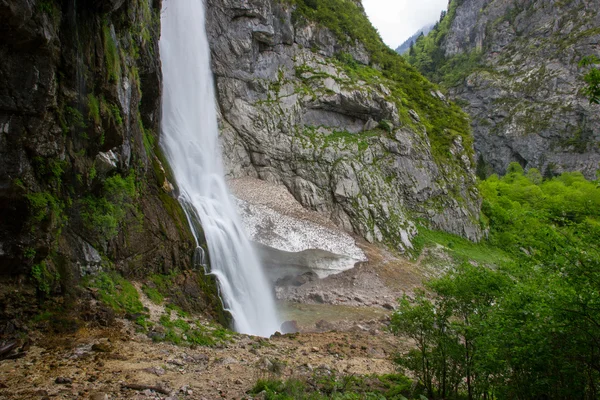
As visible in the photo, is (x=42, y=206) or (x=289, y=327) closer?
(x=42, y=206)

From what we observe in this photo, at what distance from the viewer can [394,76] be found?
134 feet

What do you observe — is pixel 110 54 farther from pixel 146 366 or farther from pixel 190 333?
pixel 146 366

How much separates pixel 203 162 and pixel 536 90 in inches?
2555

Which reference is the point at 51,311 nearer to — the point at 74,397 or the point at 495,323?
the point at 74,397

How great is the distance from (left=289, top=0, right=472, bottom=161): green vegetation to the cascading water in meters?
12.3

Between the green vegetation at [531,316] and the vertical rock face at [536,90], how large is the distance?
65167 mm

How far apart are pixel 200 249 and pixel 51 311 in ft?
22.8

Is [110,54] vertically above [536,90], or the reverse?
[536,90]

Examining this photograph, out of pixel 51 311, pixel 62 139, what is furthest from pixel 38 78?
pixel 51 311

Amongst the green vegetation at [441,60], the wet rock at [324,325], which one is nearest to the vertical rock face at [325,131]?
the wet rock at [324,325]

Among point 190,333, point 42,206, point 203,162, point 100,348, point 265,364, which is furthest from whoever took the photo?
point 203,162

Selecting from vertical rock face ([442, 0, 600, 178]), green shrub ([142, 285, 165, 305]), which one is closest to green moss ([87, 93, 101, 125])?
green shrub ([142, 285, 165, 305])

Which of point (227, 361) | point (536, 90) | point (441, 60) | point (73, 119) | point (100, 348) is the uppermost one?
point (441, 60)

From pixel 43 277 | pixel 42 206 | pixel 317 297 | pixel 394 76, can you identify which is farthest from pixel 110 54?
pixel 394 76
